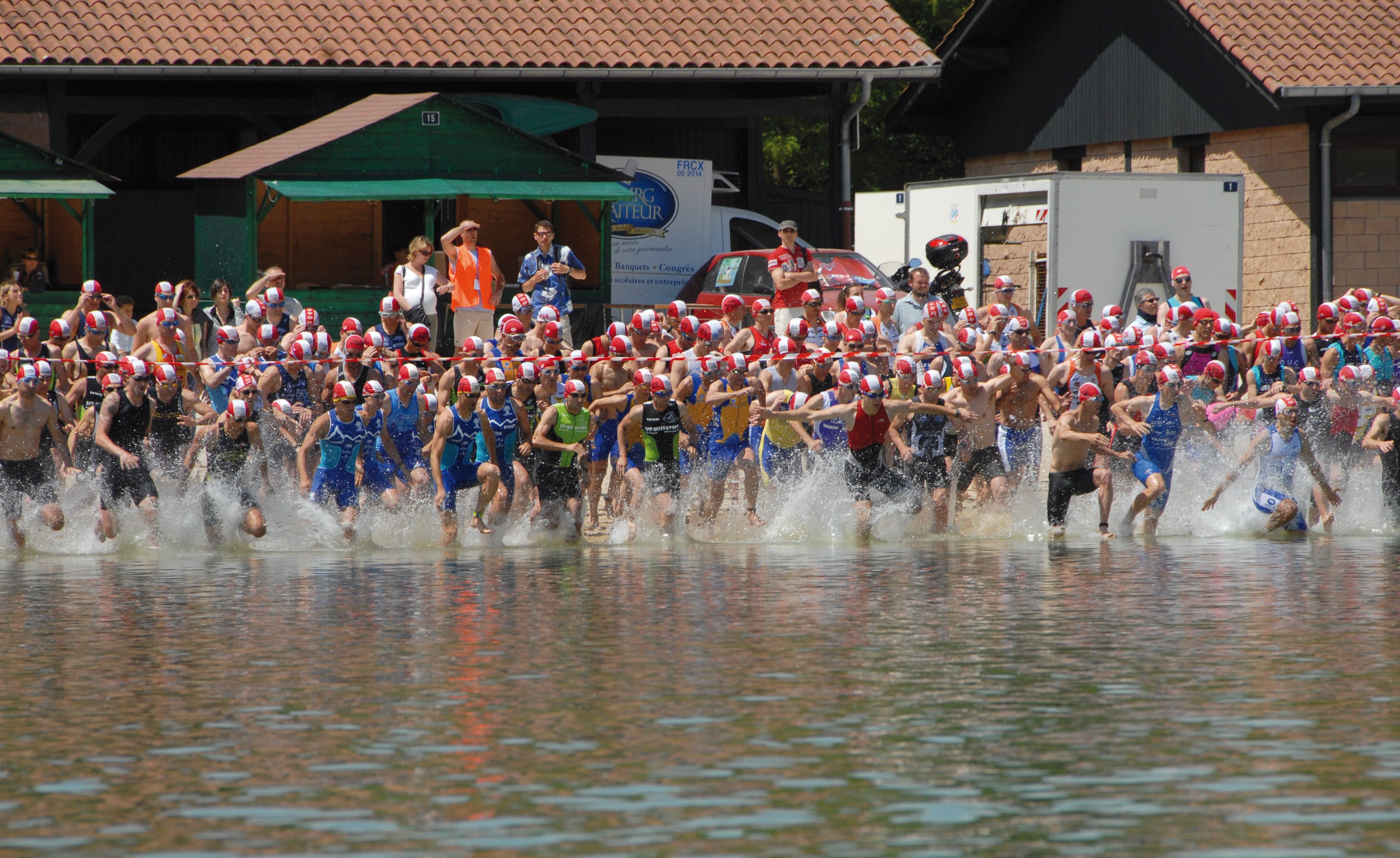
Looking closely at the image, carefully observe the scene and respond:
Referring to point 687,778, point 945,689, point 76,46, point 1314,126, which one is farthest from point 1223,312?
point 687,778

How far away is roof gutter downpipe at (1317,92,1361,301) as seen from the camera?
2725 centimetres

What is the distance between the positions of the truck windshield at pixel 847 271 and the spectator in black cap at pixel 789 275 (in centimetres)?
284

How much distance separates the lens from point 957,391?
656 inches

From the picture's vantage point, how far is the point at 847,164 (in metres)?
27.0

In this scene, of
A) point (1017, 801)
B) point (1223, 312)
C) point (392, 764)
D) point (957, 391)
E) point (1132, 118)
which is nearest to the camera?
point (1017, 801)

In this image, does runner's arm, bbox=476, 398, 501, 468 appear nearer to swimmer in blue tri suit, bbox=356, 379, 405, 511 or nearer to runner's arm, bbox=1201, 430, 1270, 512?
swimmer in blue tri suit, bbox=356, 379, 405, 511

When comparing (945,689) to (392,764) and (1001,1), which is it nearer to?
(392,764)

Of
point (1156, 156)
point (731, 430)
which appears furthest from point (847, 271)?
point (1156, 156)

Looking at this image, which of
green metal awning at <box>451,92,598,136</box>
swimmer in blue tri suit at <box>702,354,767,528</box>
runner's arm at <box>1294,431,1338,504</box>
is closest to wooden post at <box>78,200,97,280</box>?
green metal awning at <box>451,92,598,136</box>

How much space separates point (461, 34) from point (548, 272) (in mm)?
7307

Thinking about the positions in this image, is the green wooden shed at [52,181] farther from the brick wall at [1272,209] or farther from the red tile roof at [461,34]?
the brick wall at [1272,209]

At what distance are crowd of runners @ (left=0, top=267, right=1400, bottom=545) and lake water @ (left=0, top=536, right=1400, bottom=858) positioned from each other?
1.81m

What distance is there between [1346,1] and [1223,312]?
7.08 metres

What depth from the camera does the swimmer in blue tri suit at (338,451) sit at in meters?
15.8
